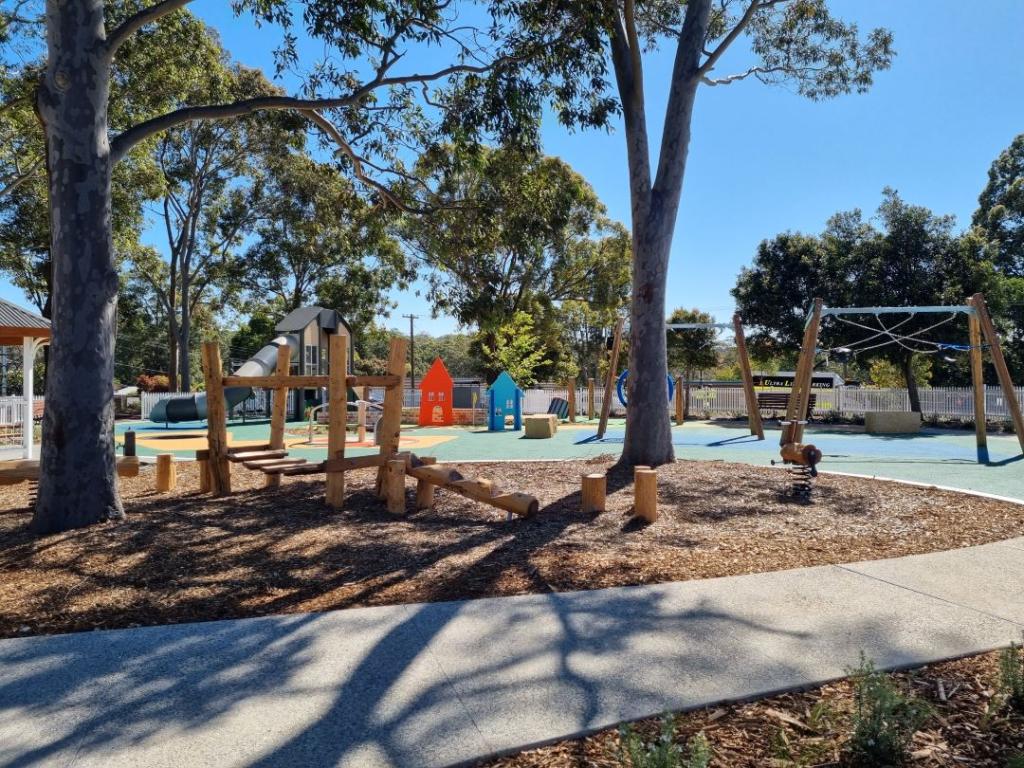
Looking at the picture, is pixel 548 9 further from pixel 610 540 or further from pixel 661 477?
pixel 610 540

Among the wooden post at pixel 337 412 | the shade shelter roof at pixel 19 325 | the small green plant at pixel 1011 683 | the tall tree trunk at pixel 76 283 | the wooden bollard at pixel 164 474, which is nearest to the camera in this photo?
the small green plant at pixel 1011 683

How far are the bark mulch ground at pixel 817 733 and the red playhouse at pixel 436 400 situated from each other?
22.2 meters

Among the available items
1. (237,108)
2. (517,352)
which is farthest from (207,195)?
(237,108)

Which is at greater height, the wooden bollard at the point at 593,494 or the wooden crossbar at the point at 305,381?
the wooden crossbar at the point at 305,381

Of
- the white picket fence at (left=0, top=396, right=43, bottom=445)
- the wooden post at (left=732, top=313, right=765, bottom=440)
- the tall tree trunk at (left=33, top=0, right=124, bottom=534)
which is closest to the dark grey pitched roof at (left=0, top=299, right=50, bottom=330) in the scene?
the white picket fence at (left=0, top=396, right=43, bottom=445)

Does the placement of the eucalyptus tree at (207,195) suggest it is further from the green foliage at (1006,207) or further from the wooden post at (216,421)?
the green foliage at (1006,207)

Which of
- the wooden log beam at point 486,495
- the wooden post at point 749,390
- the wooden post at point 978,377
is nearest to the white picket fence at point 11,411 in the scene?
the wooden log beam at point 486,495

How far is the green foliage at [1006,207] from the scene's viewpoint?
37438mm

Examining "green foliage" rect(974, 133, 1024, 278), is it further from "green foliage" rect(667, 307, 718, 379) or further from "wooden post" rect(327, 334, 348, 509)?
"wooden post" rect(327, 334, 348, 509)

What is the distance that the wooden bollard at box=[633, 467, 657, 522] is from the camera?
709 cm

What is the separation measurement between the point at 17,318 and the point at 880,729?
1500cm

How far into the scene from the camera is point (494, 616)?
421cm

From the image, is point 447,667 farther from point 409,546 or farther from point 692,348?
point 692,348

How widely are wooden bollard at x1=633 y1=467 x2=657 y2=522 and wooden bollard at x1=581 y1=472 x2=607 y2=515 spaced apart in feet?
1.60
